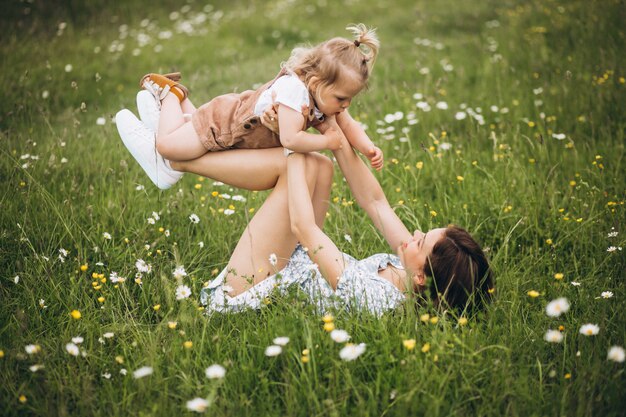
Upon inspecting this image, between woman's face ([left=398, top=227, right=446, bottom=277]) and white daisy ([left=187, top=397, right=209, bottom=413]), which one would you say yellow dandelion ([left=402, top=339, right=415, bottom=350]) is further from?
white daisy ([left=187, top=397, right=209, bottom=413])

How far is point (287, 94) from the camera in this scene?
253cm

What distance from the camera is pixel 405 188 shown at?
3611 millimetres

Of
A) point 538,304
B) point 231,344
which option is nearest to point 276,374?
point 231,344

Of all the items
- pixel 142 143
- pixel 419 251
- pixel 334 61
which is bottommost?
pixel 419 251

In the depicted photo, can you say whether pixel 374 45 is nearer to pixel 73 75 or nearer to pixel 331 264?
pixel 331 264

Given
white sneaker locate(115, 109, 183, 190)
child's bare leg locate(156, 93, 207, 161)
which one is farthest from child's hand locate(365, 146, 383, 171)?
white sneaker locate(115, 109, 183, 190)

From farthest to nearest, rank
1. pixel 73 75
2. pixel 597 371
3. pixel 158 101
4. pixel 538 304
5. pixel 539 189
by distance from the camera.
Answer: pixel 73 75
pixel 539 189
pixel 158 101
pixel 538 304
pixel 597 371

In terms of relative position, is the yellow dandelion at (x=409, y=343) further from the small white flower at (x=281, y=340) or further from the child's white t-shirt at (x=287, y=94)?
the child's white t-shirt at (x=287, y=94)

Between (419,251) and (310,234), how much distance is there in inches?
18.7

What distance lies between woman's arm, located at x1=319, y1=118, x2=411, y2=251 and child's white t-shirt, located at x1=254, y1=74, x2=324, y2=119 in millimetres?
388

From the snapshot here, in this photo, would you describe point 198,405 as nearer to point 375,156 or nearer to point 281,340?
point 281,340

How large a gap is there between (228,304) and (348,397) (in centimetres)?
77

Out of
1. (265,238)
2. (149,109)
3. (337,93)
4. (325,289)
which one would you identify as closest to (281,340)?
(325,289)

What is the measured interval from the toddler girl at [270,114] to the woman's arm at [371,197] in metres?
0.09
